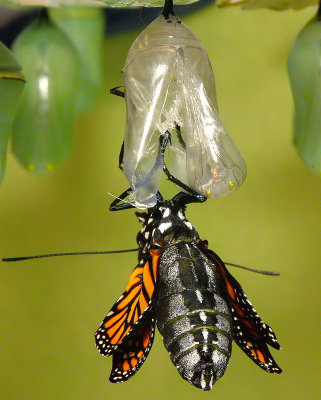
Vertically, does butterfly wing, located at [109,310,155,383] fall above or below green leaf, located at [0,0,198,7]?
below

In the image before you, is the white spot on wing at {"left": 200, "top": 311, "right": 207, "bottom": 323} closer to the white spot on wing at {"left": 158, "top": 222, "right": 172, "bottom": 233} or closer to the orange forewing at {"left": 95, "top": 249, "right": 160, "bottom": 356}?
the orange forewing at {"left": 95, "top": 249, "right": 160, "bottom": 356}

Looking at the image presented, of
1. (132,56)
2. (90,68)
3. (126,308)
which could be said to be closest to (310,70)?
(132,56)

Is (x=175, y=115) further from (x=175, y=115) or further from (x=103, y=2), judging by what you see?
(x=103, y=2)

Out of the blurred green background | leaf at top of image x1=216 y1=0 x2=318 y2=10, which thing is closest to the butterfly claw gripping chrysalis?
leaf at top of image x1=216 y1=0 x2=318 y2=10

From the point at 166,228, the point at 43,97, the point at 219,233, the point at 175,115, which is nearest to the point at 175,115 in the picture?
the point at 175,115

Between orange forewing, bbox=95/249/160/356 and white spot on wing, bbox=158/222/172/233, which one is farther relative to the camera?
white spot on wing, bbox=158/222/172/233
